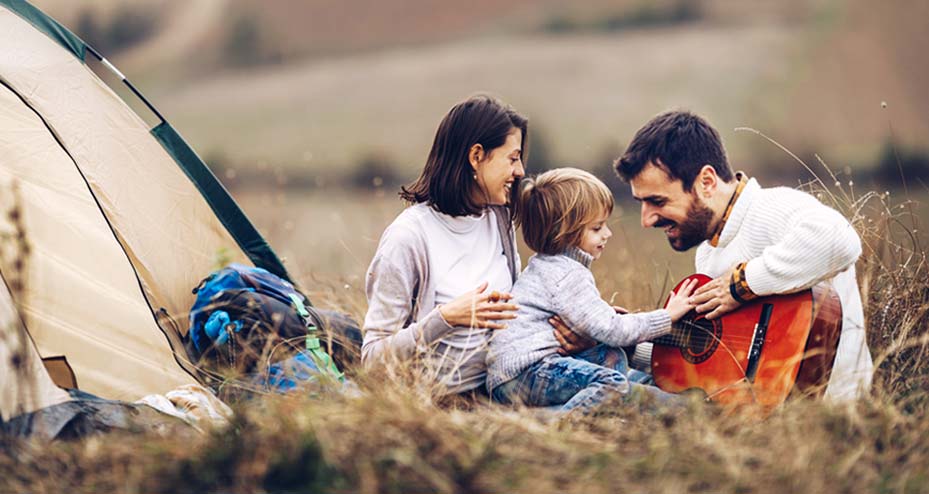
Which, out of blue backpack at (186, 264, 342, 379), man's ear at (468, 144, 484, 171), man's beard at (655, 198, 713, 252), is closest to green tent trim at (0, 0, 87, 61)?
blue backpack at (186, 264, 342, 379)

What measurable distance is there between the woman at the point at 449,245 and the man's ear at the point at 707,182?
607mm

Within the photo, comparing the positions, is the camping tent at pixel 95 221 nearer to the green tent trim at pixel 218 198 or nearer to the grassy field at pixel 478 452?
the green tent trim at pixel 218 198

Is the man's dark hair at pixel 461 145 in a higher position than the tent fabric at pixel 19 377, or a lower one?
higher

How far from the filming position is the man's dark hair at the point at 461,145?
3.51 m

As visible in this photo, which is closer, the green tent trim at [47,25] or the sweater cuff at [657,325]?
the sweater cuff at [657,325]

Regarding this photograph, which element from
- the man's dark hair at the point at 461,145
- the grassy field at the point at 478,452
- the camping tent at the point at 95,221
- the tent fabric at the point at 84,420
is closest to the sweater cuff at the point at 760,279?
the grassy field at the point at 478,452

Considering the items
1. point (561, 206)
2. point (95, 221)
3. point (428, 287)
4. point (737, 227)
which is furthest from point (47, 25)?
point (737, 227)

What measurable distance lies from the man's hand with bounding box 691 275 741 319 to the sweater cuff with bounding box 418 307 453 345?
845mm

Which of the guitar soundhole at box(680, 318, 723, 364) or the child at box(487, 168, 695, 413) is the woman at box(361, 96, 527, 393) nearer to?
the child at box(487, 168, 695, 413)

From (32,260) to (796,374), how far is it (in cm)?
249

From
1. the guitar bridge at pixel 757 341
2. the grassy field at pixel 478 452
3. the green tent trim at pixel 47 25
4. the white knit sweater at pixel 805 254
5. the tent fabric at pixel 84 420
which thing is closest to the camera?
the grassy field at pixel 478 452

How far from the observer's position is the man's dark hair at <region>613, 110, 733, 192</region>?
139 inches

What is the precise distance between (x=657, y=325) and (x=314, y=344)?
47.0 inches

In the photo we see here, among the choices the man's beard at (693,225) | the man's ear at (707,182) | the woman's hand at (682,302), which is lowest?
the woman's hand at (682,302)
